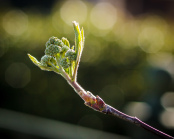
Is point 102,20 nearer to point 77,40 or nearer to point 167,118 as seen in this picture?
point 167,118

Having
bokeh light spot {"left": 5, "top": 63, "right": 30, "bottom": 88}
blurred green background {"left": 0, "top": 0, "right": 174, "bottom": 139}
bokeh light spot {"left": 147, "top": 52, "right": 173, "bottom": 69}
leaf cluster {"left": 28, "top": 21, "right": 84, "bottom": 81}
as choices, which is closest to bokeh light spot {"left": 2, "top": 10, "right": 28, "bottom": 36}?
blurred green background {"left": 0, "top": 0, "right": 174, "bottom": 139}

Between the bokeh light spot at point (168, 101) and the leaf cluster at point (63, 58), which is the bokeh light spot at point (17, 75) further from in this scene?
the leaf cluster at point (63, 58)

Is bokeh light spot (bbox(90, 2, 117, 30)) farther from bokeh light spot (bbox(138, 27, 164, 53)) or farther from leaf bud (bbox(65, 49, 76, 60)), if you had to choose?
leaf bud (bbox(65, 49, 76, 60))

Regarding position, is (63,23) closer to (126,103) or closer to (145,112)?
(126,103)

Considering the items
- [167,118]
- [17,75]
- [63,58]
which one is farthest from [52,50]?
[17,75]

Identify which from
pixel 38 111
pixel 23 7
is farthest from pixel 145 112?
pixel 23 7
